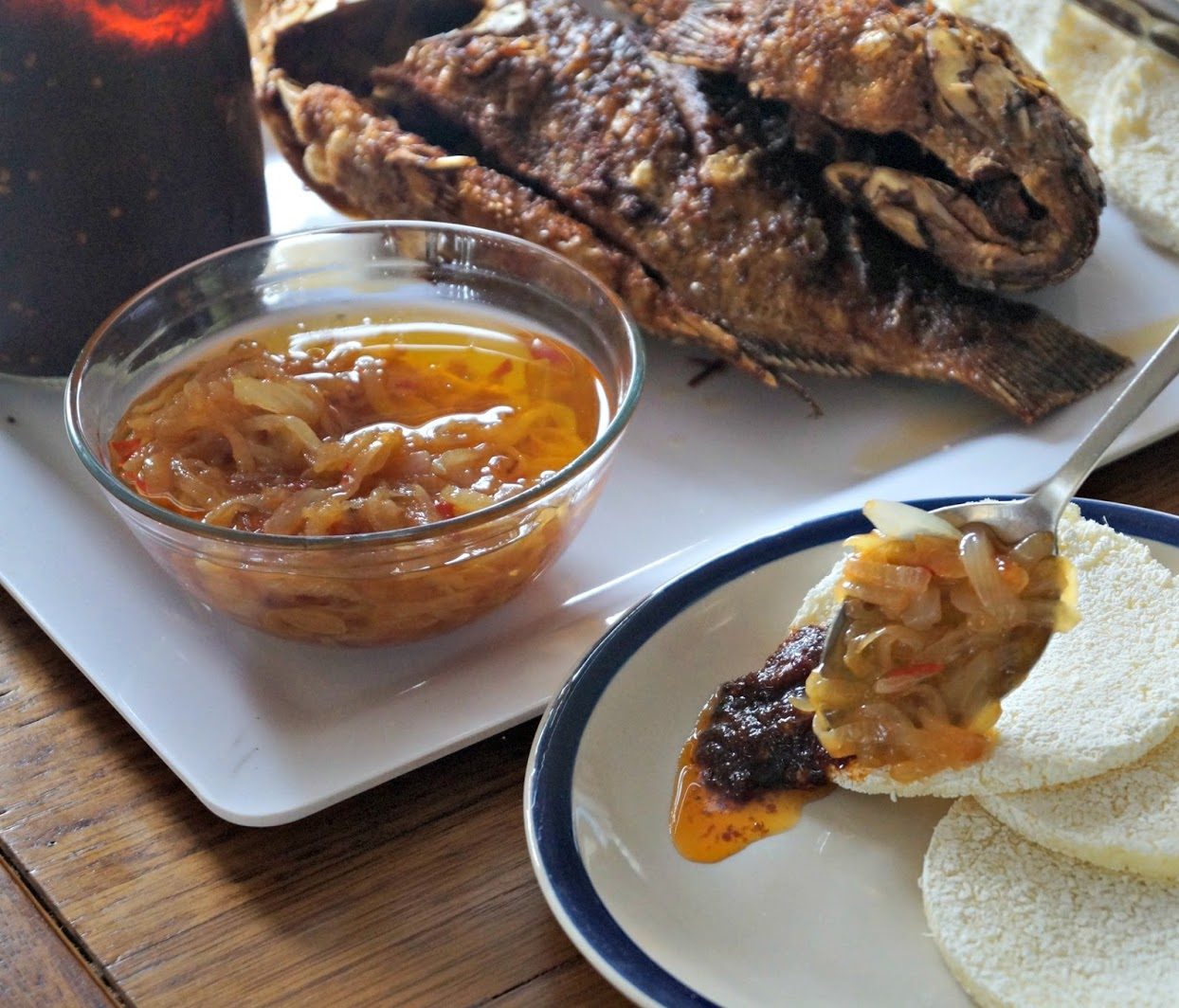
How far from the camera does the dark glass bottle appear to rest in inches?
79.1

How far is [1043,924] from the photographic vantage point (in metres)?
1.32

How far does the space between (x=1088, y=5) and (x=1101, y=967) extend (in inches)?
80.8

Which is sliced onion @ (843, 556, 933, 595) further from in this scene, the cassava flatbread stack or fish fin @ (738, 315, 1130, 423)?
fish fin @ (738, 315, 1130, 423)

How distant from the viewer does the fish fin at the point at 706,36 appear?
2309mm

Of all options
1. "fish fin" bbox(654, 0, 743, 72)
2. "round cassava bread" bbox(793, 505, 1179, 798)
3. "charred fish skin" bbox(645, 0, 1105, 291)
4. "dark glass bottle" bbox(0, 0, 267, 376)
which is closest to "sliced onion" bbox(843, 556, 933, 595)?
"round cassava bread" bbox(793, 505, 1179, 798)

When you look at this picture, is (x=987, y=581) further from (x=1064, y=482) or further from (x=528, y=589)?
(x=528, y=589)

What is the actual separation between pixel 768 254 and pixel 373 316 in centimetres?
67

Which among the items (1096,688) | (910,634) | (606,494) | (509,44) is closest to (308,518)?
(606,494)

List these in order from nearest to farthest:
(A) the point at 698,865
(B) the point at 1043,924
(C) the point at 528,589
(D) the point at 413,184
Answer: (B) the point at 1043,924 < (A) the point at 698,865 < (C) the point at 528,589 < (D) the point at 413,184

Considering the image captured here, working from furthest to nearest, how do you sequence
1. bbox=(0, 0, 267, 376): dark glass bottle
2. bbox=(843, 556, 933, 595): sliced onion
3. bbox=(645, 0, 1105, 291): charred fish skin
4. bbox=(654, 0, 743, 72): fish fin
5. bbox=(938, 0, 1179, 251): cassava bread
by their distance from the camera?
1. bbox=(938, 0, 1179, 251): cassava bread
2. bbox=(654, 0, 743, 72): fish fin
3. bbox=(645, 0, 1105, 291): charred fish skin
4. bbox=(0, 0, 267, 376): dark glass bottle
5. bbox=(843, 556, 933, 595): sliced onion

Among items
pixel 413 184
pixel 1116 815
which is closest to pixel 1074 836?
pixel 1116 815

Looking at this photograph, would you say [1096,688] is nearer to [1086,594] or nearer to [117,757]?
[1086,594]

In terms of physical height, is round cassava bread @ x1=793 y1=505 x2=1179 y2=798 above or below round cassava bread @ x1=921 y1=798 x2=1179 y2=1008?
above

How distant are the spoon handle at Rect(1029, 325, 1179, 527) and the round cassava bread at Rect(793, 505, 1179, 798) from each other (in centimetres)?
8
